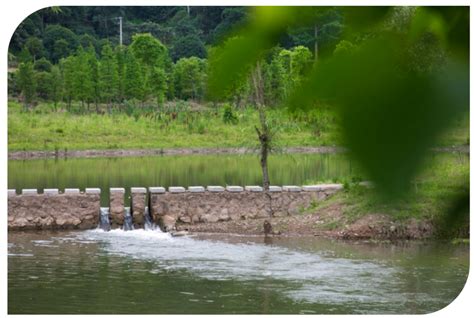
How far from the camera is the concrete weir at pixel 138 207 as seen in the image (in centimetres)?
851

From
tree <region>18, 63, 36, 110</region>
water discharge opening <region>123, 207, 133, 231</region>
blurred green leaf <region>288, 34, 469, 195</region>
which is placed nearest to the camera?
blurred green leaf <region>288, 34, 469, 195</region>

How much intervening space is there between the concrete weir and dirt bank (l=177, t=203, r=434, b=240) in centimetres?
23

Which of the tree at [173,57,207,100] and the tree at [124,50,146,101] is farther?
the tree at [124,50,146,101]

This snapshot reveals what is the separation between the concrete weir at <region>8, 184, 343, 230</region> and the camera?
8.51m

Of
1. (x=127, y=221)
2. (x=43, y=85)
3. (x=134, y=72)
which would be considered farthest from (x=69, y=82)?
(x=134, y=72)

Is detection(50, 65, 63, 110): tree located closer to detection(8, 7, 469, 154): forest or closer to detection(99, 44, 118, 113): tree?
detection(99, 44, 118, 113): tree

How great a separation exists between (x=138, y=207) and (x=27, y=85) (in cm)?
1138

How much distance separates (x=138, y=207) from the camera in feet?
28.3

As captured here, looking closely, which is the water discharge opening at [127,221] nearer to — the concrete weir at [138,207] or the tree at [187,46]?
the concrete weir at [138,207]

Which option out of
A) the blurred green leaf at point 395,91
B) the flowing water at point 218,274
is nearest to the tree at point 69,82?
the flowing water at point 218,274

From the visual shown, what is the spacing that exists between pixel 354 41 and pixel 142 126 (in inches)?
801

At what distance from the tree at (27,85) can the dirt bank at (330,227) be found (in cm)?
1017

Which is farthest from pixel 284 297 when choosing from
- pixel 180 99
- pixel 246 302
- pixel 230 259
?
pixel 180 99

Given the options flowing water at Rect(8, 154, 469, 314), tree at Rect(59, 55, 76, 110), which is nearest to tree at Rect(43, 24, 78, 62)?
flowing water at Rect(8, 154, 469, 314)
